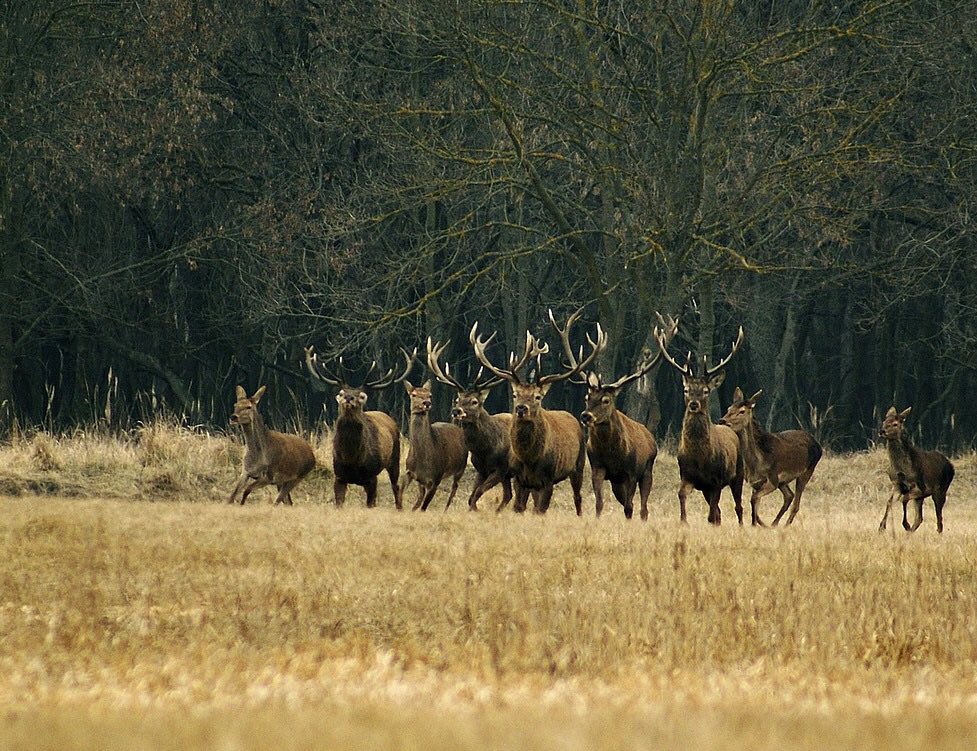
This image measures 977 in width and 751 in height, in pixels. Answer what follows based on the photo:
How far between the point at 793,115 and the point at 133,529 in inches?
616

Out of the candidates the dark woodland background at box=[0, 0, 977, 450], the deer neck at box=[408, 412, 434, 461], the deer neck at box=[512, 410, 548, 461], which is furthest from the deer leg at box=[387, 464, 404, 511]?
the dark woodland background at box=[0, 0, 977, 450]

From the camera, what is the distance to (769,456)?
59.6 ft

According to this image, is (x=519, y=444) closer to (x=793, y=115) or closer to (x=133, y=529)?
(x=133, y=529)

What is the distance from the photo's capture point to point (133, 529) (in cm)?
1346

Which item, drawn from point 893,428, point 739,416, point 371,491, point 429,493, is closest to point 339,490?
point 371,491

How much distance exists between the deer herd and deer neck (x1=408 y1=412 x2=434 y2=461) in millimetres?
11

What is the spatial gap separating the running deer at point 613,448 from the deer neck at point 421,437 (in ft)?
6.86

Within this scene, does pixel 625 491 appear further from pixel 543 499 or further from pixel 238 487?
pixel 238 487

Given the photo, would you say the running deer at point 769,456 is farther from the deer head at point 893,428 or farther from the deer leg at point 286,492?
the deer leg at point 286,492

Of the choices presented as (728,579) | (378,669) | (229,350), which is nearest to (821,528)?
(728,579)

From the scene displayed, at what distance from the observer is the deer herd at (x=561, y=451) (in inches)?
663

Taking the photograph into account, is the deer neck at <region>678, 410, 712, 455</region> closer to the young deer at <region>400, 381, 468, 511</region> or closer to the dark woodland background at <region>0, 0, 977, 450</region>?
the young deer at <region>400, 381, 468, 511</region>

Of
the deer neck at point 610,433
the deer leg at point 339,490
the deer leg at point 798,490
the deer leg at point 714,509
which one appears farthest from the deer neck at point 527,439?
the deer leg at point 798,490

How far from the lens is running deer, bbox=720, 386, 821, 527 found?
701 inches
